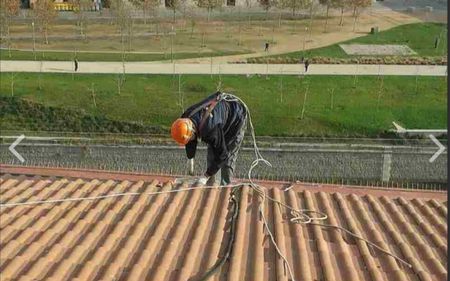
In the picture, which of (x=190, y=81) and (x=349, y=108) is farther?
(x=190, y=81)

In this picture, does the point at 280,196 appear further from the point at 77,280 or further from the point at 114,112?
the point at 114,112

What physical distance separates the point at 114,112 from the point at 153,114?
1.29 m

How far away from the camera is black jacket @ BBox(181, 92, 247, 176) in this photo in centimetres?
625

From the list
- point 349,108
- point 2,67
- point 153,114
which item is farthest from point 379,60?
point 2,67

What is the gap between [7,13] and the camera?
26.6m

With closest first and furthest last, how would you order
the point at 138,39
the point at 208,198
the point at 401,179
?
the point at 208,198 → the point at 401,179 → the point at 138,39

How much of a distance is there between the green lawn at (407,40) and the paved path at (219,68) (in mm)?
2117

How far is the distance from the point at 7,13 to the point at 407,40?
19.7m

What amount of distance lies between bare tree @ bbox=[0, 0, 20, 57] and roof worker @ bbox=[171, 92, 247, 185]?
21425 millimetres

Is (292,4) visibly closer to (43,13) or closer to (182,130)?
(43,13)

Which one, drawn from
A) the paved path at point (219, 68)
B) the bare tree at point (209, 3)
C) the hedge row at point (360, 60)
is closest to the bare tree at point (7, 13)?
the paved path at point (219, 68)

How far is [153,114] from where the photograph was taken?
18328 mm

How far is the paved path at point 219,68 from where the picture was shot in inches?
880

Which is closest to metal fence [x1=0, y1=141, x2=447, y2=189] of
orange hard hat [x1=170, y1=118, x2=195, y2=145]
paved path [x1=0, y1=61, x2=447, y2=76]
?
orange hard hat [x1=170, y1=118, x2=195, y2=145]
